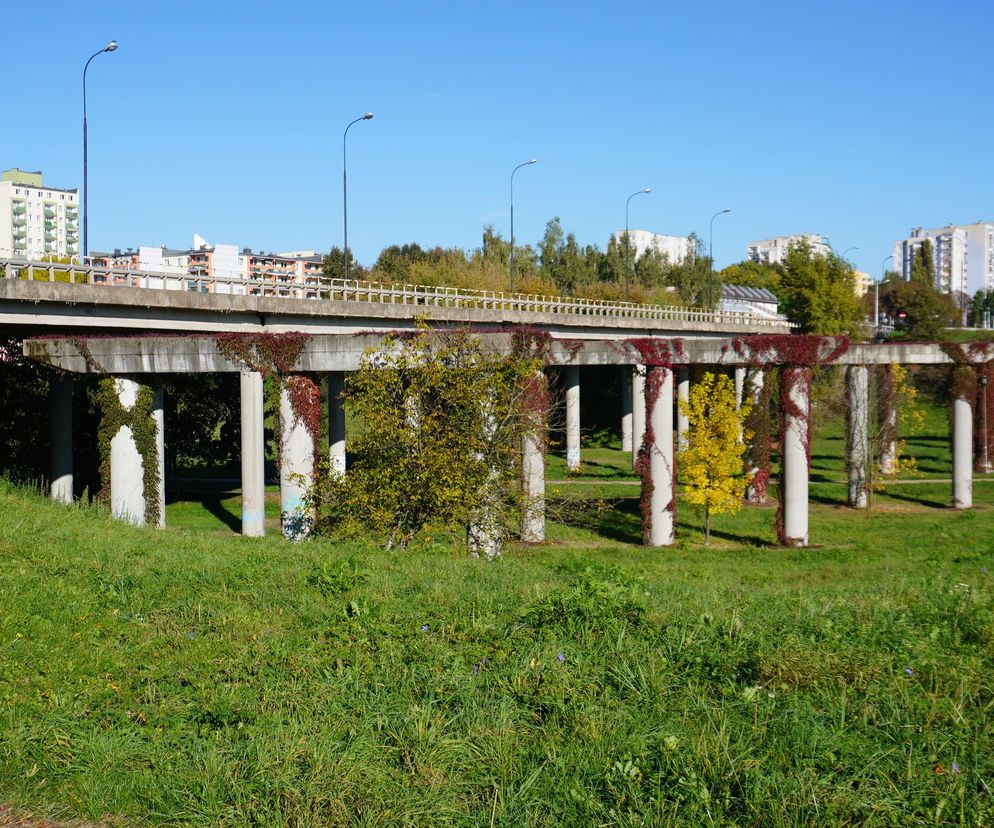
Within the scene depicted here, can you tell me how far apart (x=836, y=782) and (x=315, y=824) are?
10.6 ft

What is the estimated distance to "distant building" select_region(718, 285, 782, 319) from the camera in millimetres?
123325

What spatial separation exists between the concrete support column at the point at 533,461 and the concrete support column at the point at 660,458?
333 centimetres

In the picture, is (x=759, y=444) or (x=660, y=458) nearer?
(x=660, y=458)

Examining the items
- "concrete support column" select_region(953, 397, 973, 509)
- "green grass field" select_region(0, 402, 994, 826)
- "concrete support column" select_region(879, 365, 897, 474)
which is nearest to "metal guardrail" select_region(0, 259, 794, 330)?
"concrete support column" select_region(879, 365, 897, 474)

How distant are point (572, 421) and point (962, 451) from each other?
20098mm

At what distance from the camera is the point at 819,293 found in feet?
217

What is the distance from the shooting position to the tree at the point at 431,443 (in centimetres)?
1911

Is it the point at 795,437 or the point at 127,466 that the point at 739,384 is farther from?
the point at 127,466

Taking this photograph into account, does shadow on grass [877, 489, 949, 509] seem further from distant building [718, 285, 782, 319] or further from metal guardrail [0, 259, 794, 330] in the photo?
distant building [718, 285, 782, 319]

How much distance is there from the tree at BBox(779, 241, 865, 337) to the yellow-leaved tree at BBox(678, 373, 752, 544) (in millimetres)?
37117

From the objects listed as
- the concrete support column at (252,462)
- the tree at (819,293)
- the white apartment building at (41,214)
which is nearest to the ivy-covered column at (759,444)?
the concrete support column at (252,462)

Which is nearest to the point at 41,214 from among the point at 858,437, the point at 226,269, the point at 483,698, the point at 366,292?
the point at 226,269

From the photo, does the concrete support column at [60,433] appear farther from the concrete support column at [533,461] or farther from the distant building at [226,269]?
the concrete support column at [533,461]

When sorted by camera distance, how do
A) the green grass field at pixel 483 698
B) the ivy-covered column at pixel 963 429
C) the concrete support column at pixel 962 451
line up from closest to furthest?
the green grass field at pixel 483 698 < the ivy-covered column at pixel 963 429 < the concrete support column at pixel 962 451
